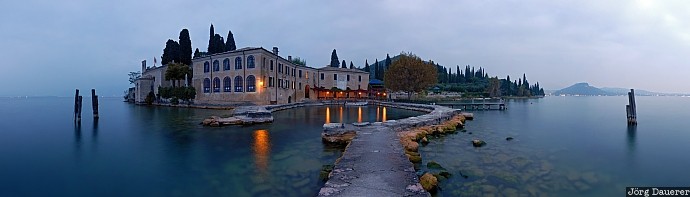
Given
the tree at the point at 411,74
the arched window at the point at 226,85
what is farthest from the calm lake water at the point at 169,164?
the tree at the point at 411,74

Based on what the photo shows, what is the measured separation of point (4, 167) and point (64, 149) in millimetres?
3520

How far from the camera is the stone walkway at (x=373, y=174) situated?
577 centimetres

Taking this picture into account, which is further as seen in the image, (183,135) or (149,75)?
(149,75)

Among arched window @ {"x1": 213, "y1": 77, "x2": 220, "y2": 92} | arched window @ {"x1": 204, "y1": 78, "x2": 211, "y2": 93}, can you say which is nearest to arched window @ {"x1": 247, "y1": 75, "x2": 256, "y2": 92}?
arched window @ {"x1": 213, "y1": 77, "x2": 220, "y2": 92}

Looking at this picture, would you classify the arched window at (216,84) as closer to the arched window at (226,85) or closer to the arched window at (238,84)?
the arched window at (226,85)

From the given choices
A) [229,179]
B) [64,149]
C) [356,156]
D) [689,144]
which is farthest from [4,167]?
[689,144]

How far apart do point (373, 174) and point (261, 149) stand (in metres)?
6.67

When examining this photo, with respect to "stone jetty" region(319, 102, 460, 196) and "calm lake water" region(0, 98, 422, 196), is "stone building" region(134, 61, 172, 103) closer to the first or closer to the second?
"calm lake water" region(0, 98, 422, 196)

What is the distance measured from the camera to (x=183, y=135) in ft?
55.2

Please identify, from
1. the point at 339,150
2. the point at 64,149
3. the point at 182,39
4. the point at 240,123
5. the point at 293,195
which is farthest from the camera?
the point at 182,39

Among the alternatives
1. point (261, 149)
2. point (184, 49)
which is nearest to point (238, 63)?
point (184, 49)

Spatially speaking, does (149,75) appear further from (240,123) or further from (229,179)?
(229,179)

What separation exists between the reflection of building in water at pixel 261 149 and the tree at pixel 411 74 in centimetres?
3107

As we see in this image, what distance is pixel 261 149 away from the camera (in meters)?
12.4
